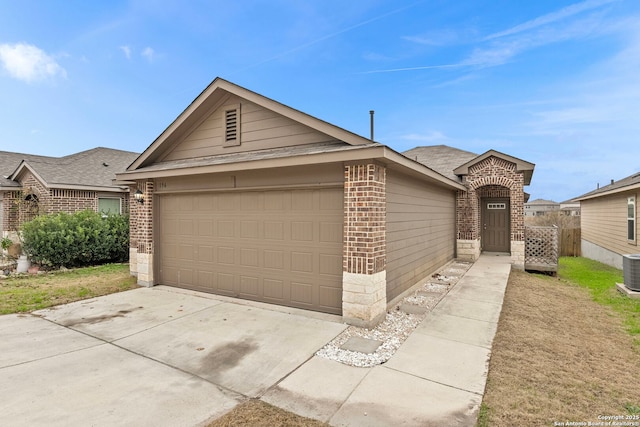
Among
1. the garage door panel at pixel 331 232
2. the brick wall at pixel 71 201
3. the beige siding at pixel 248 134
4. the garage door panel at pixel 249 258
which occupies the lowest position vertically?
the garage door panel at pixel 249 258

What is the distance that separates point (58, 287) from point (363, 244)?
8286 mm

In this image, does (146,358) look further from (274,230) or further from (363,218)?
(363,218)

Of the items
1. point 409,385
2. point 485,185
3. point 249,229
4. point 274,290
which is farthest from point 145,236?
point 485,185

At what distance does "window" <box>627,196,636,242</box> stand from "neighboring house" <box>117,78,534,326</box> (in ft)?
25.0

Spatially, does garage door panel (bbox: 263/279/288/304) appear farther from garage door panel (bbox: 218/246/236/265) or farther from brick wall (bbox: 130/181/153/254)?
brick wall (bbox: 130/181/153/254)

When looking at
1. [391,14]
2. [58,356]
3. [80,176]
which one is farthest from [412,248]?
[80,176]

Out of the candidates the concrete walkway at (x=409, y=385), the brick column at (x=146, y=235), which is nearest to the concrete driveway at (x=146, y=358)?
the concrete walkway at (x=409, y=385)

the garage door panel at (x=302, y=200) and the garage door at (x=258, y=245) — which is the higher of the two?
the garage door panel at (x=302, y=200)

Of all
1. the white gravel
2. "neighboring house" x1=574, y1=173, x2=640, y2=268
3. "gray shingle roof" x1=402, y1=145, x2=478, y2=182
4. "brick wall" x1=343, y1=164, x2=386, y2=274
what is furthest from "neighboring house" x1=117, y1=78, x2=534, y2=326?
"neighboring house" x1=574, y1=173, x2=640, y2=268

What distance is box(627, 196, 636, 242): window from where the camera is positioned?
445 inches

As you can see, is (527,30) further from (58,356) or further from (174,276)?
(58,356)

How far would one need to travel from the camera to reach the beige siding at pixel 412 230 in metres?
6.21

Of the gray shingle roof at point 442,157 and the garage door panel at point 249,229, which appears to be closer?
the garage door panel at point 249,229

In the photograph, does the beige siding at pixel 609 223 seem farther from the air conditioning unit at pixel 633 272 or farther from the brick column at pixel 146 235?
the brick column at pixel 146 235
